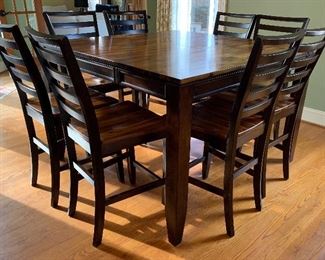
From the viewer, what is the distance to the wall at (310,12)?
9.52ft

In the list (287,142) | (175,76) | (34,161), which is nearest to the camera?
(175,76)

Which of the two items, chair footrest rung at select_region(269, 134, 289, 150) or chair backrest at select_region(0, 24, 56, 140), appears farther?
chair footrest rung at select_region(269, 134, 289, 150)

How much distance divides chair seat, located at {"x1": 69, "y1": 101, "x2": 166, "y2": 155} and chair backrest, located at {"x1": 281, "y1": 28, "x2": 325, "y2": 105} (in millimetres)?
770

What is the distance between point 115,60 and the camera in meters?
1.61

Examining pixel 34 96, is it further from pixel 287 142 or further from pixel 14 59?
pixel 287 142

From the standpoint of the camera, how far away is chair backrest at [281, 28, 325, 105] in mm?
1725

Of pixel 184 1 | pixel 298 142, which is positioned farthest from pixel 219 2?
pixel 298 142

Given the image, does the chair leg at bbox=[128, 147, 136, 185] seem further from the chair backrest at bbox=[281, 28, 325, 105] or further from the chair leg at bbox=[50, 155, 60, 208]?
the chair backrest at bbox=[281, 28, 325, 105]

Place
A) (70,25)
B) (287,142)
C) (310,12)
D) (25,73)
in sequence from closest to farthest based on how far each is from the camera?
(25,73), (287,142), (70,25), (310,12)

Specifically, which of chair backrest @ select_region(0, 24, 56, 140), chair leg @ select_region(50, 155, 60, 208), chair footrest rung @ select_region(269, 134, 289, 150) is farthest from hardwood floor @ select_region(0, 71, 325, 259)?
chair backrest @ select_region(0, 24, 56, 140)

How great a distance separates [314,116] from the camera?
314 cm

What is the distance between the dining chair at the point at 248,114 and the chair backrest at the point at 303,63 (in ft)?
0.48

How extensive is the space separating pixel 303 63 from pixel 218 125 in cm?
59

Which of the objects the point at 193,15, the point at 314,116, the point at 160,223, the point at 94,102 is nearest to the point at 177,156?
the point at 160,223
